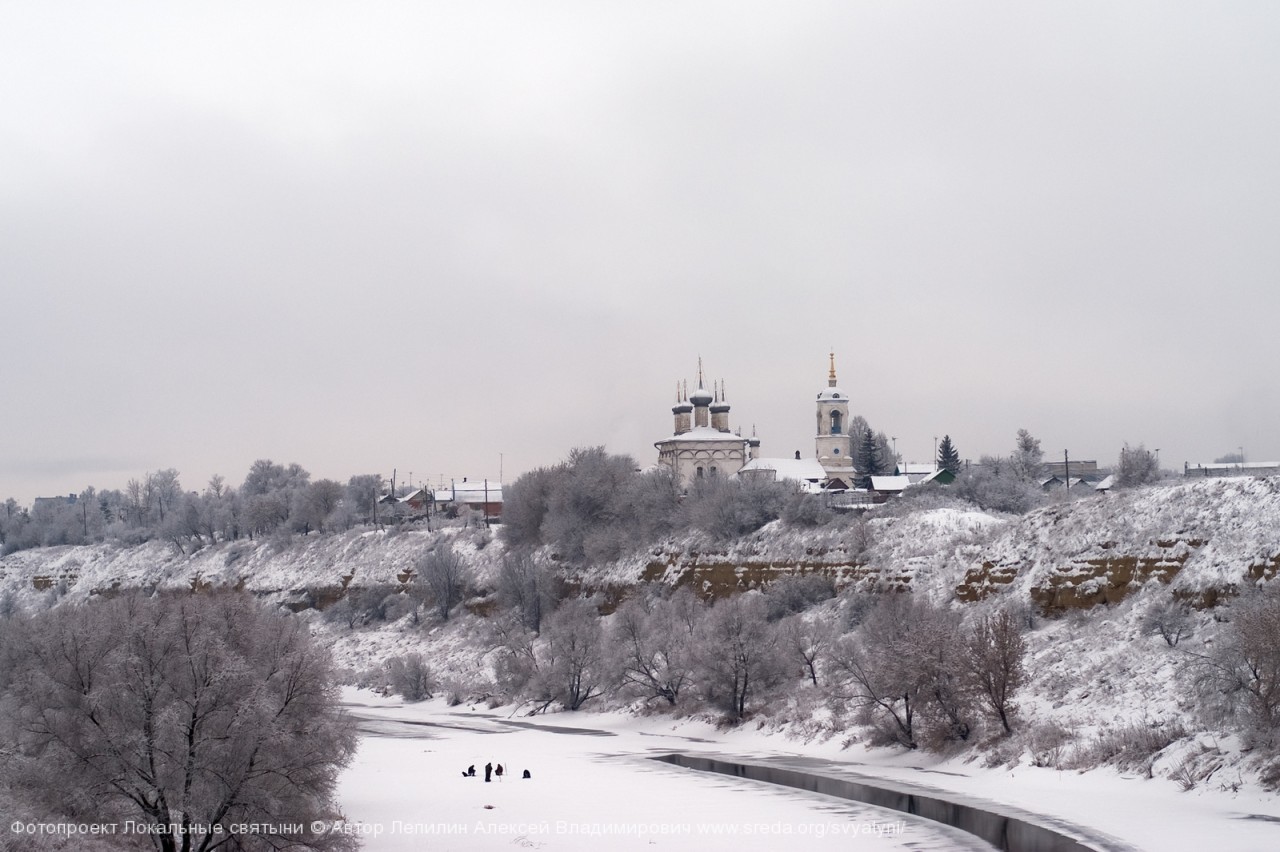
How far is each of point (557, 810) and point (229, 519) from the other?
321 ft

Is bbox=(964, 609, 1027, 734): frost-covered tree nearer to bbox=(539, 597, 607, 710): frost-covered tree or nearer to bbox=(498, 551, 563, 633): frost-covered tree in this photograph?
bbox=(539, 597, 607, 710): frost-covered tree

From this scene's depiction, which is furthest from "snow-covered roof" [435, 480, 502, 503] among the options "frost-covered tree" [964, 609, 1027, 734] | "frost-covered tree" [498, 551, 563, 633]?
"frost-covered tree" [964, 609, 1027, 734]

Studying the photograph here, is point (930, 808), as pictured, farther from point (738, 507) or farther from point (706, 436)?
point (706, 436)

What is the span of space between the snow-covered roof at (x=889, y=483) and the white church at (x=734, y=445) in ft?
43.3

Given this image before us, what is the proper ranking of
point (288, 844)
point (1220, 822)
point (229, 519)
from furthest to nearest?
point (229, 519) < point (1220, 822) < point (288, 844)

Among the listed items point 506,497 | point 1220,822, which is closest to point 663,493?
point 506,497

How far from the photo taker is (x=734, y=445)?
447 ft

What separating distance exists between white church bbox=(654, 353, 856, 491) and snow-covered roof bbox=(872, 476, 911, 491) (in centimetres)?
1321

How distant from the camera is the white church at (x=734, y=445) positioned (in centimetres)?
13400

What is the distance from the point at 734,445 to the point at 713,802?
345 feet

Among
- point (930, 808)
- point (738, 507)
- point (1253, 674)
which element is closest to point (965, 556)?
point (738, 507)

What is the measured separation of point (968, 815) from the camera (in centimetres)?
2978

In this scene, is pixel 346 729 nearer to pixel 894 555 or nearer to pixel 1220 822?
pixel 1220 822

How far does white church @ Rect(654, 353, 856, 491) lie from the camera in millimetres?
134000
